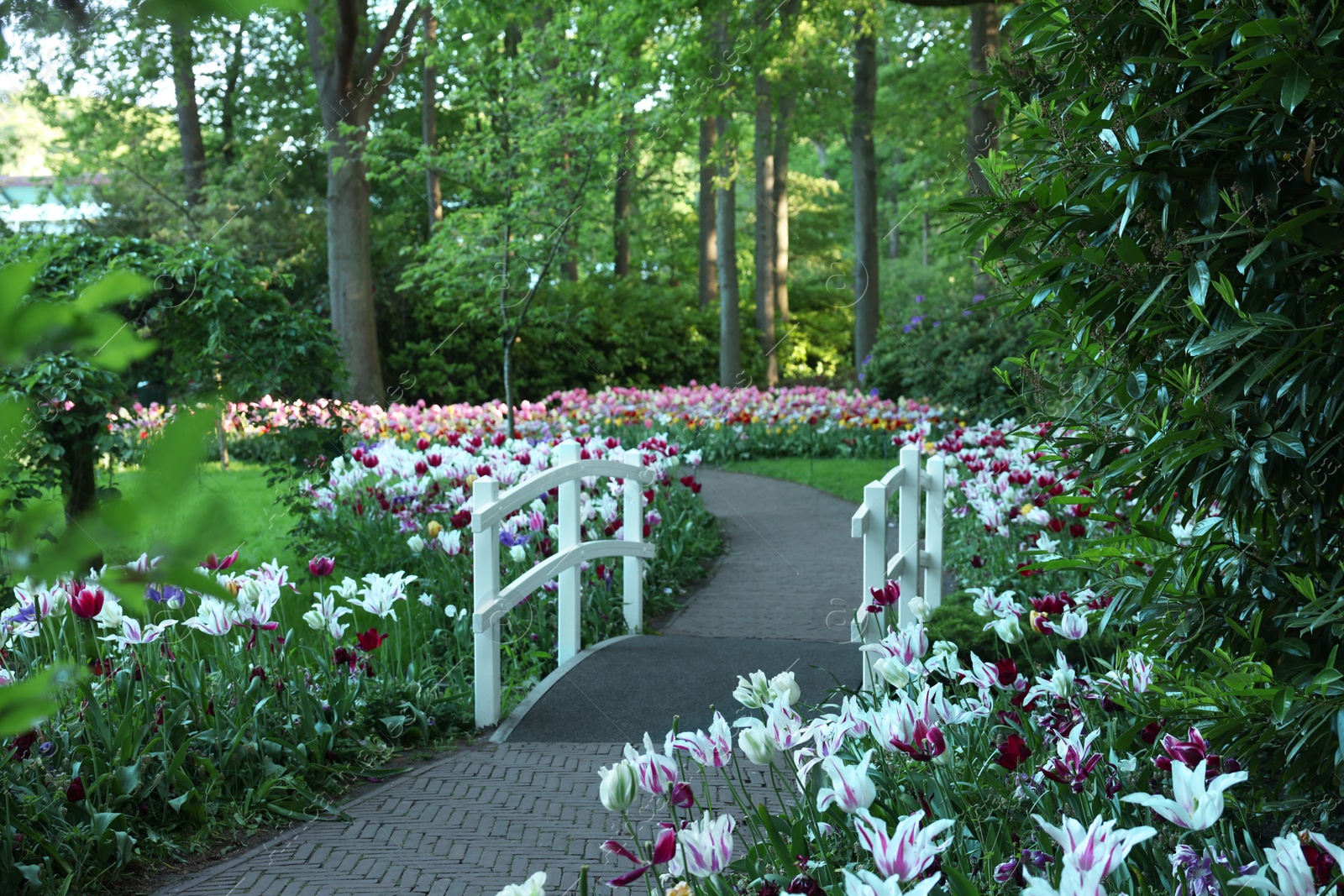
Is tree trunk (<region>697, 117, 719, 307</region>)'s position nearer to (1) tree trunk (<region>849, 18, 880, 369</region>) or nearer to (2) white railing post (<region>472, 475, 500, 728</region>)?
(1) tree trunk (<region>849, 18, 880, 369</region>)

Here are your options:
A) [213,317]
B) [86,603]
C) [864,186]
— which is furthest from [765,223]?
[86,603]

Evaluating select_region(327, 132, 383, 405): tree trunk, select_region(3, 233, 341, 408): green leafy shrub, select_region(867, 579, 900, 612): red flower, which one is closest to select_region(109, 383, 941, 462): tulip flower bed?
select_region(327, 132, 383, 405): tree trunk

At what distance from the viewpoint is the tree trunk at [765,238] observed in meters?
17.4

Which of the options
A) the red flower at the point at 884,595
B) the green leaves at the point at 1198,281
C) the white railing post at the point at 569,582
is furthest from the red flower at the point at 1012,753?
the white railing post at the point at 569,582

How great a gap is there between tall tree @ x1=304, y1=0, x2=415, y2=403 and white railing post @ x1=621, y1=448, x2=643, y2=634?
828cm

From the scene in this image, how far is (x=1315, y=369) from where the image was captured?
6.72 feet

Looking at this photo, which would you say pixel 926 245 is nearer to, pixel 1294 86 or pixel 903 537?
pixel 903 537

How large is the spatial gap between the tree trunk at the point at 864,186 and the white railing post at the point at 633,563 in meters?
9.95

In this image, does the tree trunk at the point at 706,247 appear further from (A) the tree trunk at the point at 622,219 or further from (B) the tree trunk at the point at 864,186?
(B) the tree trunk at the point at 864,186

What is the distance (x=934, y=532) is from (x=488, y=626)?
85.4 inches

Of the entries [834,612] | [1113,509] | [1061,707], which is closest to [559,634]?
[834,612]

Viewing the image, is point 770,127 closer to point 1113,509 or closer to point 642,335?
point 642,335

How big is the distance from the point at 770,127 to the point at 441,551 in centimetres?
1291

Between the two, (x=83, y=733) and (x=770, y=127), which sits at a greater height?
(x=770, y=127)
